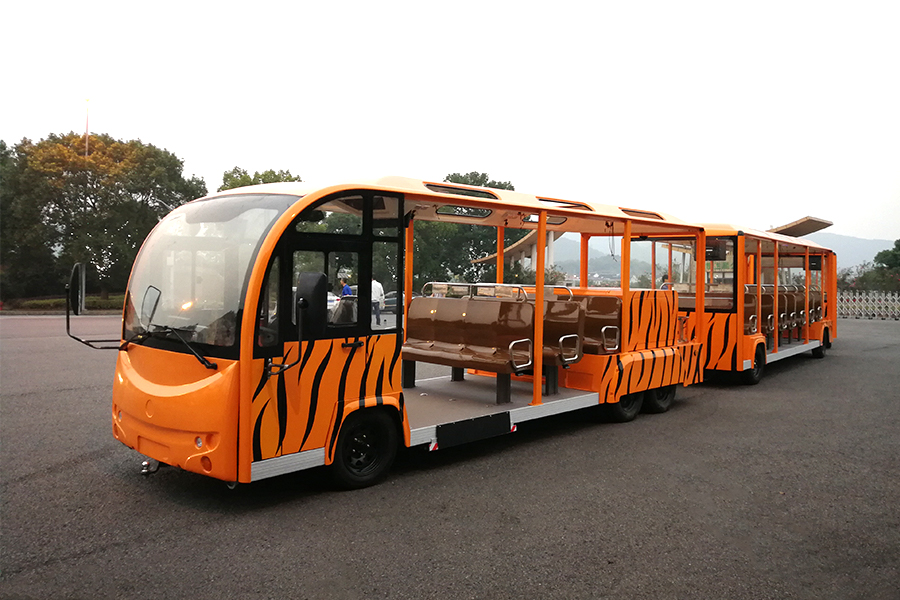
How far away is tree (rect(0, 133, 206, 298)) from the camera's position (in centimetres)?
3497

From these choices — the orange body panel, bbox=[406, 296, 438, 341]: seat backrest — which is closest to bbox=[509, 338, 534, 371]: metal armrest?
bbox=[406, 296, 438, 341]: seat backrest

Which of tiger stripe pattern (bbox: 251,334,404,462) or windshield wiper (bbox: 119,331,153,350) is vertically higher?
windshield wiper (bbox: 119,331,153,350)

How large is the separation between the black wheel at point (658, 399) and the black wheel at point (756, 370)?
2.94m

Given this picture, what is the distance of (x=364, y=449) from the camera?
5656mm

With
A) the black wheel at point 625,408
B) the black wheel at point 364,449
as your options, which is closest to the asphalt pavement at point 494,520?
the black wheel at point 364,449

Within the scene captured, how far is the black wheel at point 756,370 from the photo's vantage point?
37.9ft

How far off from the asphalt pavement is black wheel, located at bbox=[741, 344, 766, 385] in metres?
3.45

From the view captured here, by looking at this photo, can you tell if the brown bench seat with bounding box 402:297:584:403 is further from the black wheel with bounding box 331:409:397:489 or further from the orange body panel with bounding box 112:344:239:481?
the orange body panel with bounding box 112:344:239:481

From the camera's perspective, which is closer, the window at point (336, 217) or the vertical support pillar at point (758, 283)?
the window at point (336, 217)

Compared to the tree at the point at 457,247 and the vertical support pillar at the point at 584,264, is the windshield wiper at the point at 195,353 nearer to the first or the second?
the tree at the point at 457,247

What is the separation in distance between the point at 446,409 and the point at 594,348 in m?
2.16

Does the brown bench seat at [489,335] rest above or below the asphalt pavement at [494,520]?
above

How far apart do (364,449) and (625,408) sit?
12.9ft

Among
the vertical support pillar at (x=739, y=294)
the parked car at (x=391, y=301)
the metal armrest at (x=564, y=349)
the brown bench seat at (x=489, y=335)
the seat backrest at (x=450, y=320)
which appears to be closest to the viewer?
the parked car at (x=391, y=301)
